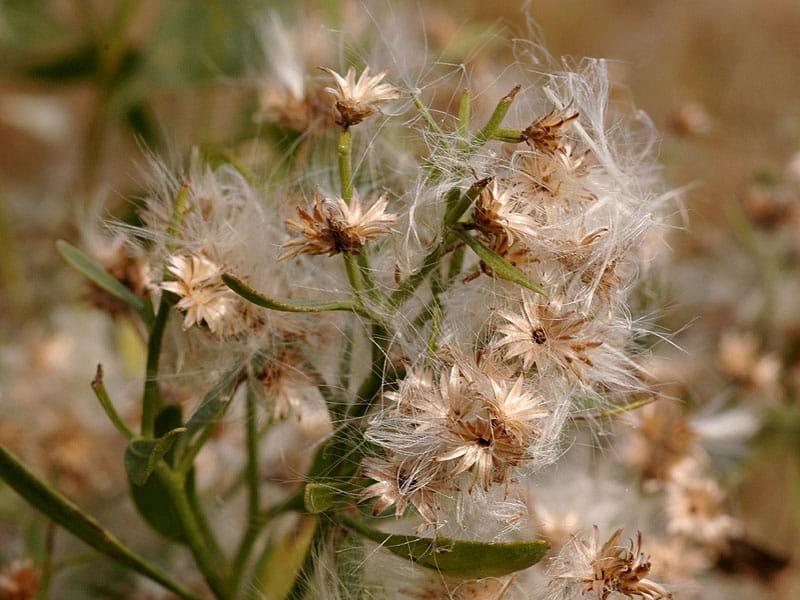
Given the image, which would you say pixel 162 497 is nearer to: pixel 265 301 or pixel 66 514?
pixel 66 514

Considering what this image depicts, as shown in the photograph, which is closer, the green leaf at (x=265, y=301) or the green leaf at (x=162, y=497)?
the green leaf at (x=265, y=301)

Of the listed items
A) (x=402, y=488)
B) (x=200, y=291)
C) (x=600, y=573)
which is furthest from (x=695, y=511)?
(x=200, y=291)

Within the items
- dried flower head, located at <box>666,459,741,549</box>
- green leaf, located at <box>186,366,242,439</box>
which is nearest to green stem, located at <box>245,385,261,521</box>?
green leaf, located at <box>186,366,242,439</box>

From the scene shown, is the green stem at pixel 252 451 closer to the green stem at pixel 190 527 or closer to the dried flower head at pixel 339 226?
the green stem at pixel 190 527

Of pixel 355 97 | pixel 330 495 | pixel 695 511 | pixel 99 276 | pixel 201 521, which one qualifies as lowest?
pixel 695 511

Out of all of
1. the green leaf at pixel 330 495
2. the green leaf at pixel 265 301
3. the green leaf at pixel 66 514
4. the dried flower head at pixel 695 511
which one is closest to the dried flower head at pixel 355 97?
the green leaf at pixel 265 301

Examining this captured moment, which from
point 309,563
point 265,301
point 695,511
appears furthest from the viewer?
point 695,511

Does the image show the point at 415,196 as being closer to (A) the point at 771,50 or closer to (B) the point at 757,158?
(B) the point at 757,158
